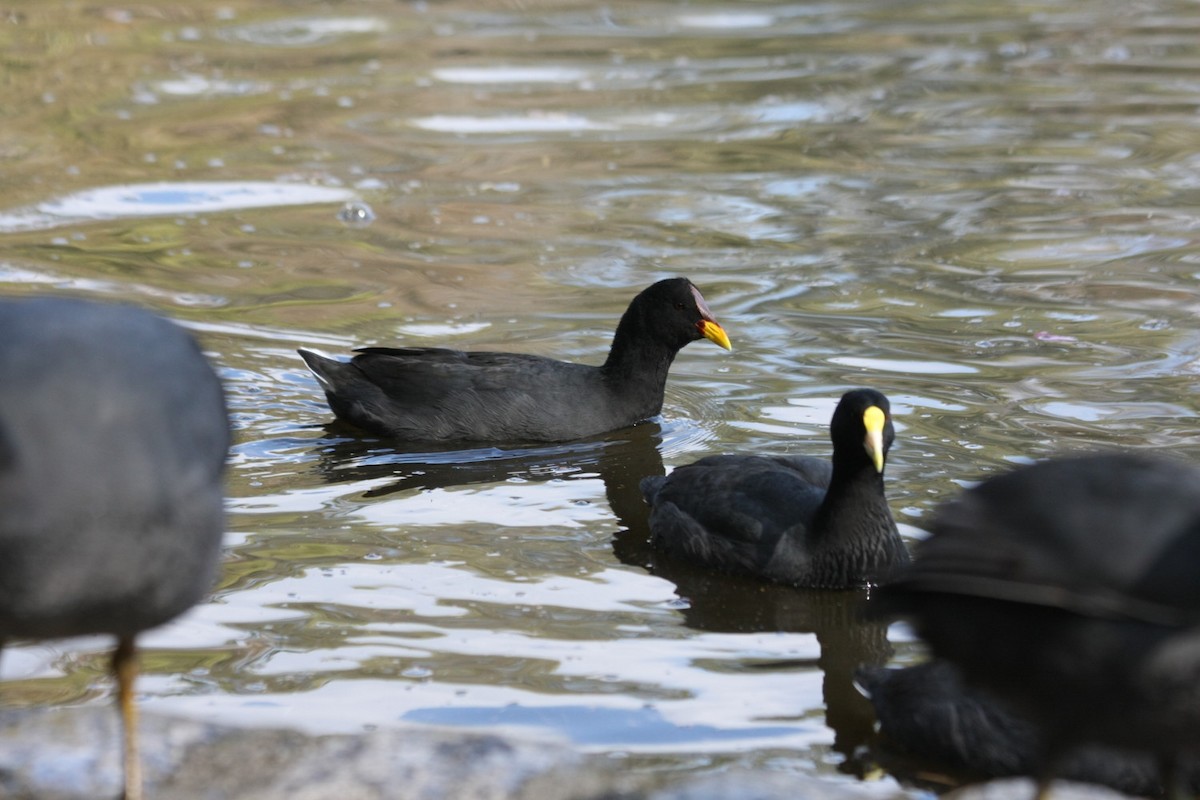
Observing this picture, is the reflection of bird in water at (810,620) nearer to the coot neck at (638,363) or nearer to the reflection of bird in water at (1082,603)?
the reflection of bird in water at (1082,603)

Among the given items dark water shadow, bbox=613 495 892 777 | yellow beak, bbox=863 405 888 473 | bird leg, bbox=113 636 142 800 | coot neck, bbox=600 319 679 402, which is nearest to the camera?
bird leg, bbox=113 636 142 800

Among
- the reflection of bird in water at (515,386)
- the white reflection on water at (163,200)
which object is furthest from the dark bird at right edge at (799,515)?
the white reflection on water at (163,200)

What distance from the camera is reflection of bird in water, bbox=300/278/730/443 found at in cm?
734

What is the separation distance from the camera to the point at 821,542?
570 centimetres

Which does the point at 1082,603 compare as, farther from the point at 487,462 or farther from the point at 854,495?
the point at 487,462

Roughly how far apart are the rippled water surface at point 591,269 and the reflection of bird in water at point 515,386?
0.12m

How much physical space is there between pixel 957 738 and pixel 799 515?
1552mm

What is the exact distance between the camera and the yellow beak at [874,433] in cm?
548

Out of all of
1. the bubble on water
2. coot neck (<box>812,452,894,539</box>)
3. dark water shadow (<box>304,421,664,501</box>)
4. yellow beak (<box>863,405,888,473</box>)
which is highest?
the bubble on water

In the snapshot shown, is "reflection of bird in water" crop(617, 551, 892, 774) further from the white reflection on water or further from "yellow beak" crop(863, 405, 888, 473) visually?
the white reflection on water

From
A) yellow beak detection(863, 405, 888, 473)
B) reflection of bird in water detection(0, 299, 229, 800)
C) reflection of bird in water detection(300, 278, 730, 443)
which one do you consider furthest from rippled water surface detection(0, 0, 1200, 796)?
reflection of bird in water detection(0, 299, 229, 800)

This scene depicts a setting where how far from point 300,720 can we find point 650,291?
3.60 metres

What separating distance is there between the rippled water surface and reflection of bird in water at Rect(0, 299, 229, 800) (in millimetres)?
1387

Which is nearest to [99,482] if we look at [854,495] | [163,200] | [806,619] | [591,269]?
[806,619]
